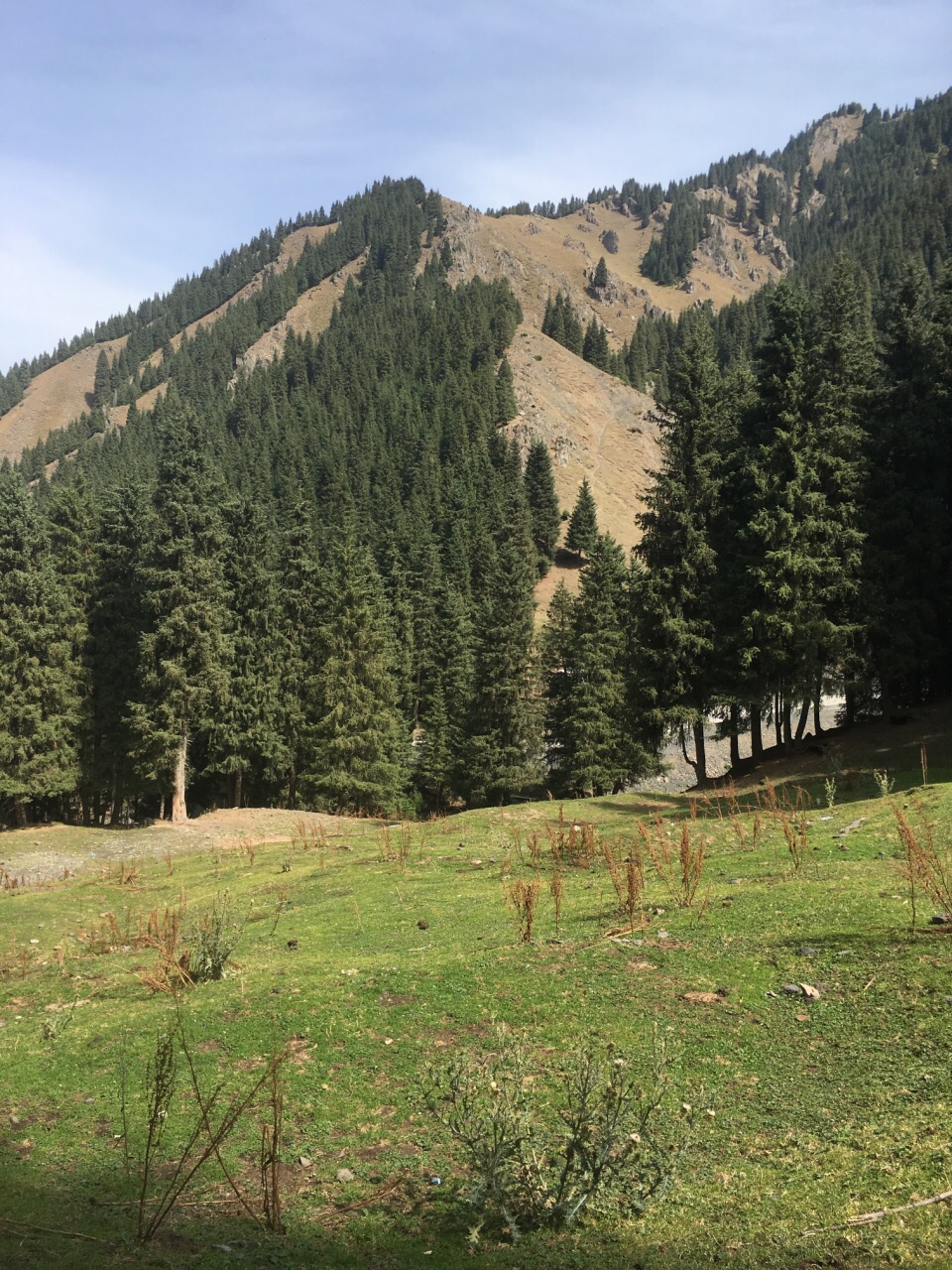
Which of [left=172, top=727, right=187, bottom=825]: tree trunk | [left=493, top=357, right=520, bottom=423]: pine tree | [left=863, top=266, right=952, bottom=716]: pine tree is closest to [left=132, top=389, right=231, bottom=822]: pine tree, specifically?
[left=172, top=727, right=187, bottom=825]: tree trunk

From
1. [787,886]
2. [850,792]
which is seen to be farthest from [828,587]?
[787,886]

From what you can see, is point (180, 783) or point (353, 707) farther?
point (353, 707)

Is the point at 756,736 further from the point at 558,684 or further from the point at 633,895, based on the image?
the point at 633,895

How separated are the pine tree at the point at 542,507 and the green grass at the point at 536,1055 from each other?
294ft

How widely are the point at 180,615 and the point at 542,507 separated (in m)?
74.5

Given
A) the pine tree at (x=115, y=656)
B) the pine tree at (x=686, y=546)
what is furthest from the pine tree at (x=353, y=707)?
the pine tree at (x=686, y=546)

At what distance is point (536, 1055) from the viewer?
7.66 metres

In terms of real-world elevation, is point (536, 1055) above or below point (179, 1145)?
above

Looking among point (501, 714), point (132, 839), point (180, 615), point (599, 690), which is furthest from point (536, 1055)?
point (501, 714)

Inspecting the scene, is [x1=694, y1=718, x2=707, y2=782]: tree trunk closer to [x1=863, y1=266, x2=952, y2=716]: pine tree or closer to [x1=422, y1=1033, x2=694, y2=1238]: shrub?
[x1=863, y1=266, x2=952, y2=716]: pine tree

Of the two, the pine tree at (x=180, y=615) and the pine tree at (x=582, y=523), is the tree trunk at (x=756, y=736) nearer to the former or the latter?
the pine tree at (x=180, y=615)

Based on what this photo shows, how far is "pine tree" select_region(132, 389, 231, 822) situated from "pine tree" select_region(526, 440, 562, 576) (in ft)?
214

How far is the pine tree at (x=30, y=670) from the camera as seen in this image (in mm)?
34594

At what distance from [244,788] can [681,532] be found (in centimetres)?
2986
